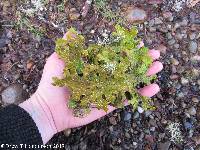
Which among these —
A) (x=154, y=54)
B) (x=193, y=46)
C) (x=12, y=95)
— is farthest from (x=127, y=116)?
(x=12, y=95)

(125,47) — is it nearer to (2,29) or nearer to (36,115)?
(36,115)

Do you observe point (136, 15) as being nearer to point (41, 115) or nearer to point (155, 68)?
point (155, 68)

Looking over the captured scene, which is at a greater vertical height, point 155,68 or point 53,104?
point 155,68

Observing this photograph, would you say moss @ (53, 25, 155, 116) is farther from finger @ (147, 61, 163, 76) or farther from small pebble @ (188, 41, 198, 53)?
small pebble @ (188, 41, 198, 53)

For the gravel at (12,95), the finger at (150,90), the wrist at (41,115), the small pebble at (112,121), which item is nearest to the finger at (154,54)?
the finger at (150,90)

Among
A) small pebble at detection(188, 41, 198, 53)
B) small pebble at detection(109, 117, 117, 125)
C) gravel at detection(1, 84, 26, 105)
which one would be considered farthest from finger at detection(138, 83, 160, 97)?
gravel at detection(1, 84, 26, 105)

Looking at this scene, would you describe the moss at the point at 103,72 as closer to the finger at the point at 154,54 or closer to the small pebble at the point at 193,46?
the finger at the point at 154,54

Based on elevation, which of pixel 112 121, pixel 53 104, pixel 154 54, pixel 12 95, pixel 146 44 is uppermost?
pixel 154 54

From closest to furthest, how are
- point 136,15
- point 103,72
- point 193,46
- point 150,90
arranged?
point 103,72 < point 150,90 < point 193,46 < point 136,15
